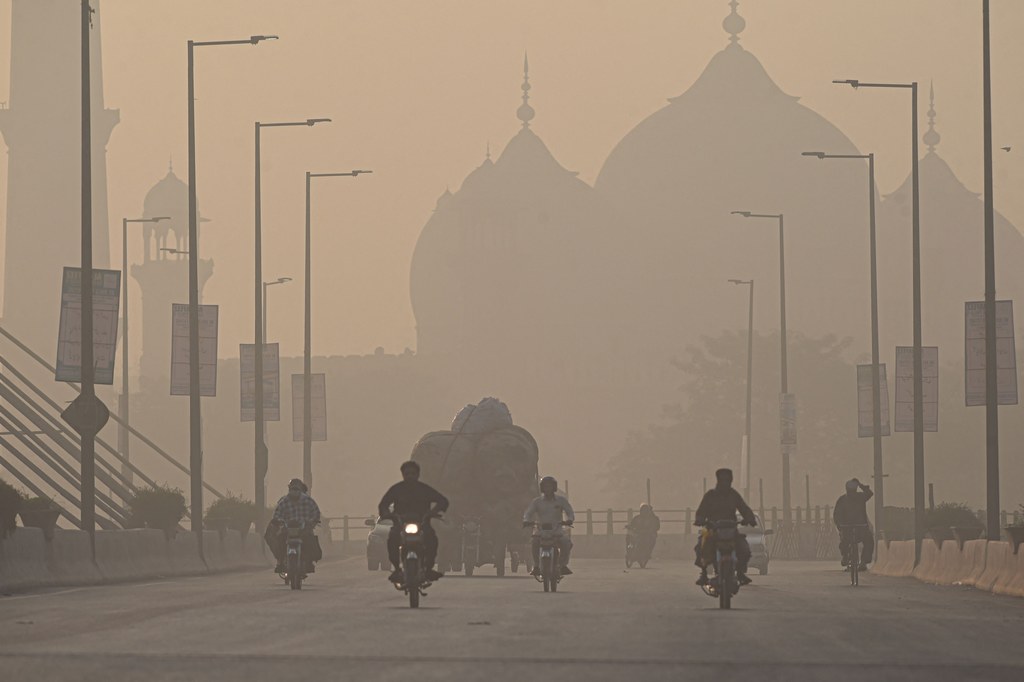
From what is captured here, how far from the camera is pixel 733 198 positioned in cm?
18475

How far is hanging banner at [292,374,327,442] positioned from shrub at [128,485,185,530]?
19.2m

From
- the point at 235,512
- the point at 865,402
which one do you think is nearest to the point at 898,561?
the point at 865,402

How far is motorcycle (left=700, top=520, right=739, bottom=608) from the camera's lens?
26.8 metres

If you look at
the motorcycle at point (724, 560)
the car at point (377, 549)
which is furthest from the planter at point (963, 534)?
the motorcycle at point (724, 560)

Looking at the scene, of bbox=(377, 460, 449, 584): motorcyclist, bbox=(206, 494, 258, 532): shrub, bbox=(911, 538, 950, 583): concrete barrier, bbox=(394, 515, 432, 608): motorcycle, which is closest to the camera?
bbox=(394, 515, 432, 608): motorcycle

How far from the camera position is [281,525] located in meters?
34.7

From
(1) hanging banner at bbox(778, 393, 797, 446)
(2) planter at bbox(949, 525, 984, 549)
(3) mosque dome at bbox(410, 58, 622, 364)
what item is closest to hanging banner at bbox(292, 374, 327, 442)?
(1) hanging banner at bbox(778, 393, 797, 446)

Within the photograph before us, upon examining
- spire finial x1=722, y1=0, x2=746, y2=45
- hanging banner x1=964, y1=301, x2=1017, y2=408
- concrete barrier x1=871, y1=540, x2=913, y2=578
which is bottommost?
concrete barrier x1=871, y1=540, x2=913, y2=578

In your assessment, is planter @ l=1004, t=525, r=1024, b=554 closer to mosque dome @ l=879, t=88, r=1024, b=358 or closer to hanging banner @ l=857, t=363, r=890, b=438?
hanging banner @ l=857, t=363, r=890, b=438

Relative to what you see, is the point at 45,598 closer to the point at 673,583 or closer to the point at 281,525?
the point at 281,525

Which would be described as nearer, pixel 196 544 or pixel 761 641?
pixel 761 641

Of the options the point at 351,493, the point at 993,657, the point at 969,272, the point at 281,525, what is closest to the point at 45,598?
the point at 281,525

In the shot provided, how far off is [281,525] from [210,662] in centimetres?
1691

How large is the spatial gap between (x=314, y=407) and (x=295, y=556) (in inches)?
1326
